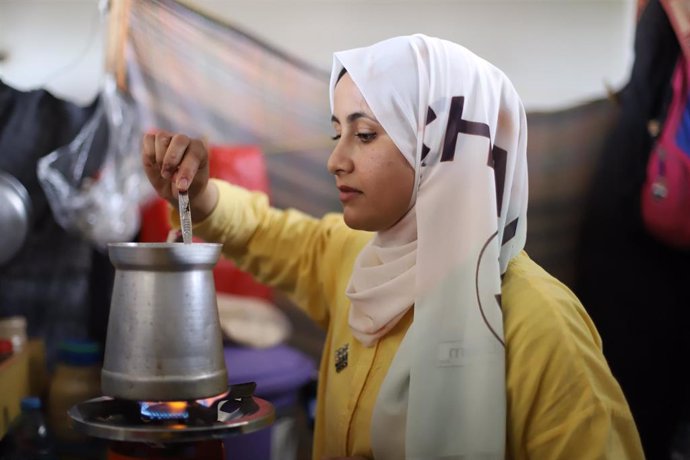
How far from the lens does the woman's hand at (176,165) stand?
3.63 ft

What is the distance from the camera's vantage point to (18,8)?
1.30m

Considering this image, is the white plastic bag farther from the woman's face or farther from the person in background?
the woman's face

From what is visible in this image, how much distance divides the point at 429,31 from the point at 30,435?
1.06 m

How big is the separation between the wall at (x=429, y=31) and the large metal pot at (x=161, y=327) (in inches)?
18.6

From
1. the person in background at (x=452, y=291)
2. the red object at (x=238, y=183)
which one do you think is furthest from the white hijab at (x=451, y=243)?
the red object at (x=238, y=183)

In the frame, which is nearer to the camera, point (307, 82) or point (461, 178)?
point (461, 178)

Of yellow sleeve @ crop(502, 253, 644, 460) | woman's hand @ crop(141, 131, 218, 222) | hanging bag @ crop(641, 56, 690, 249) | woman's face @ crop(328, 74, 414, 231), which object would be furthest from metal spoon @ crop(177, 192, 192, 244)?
hanging bag @ crop(641, 56, 690, 249)

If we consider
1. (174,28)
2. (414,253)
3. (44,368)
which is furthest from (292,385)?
(174,28)

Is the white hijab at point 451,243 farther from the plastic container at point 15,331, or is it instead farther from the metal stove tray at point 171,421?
the plastic container at point 15,331

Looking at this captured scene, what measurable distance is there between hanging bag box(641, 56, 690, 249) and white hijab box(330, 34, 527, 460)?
0.34 metres

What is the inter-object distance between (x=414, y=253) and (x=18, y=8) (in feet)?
2.83

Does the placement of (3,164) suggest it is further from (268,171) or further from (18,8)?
(268,171)

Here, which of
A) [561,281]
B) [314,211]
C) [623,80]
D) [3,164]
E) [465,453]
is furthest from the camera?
[3,164]

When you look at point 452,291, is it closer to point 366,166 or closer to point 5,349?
point 366,166
